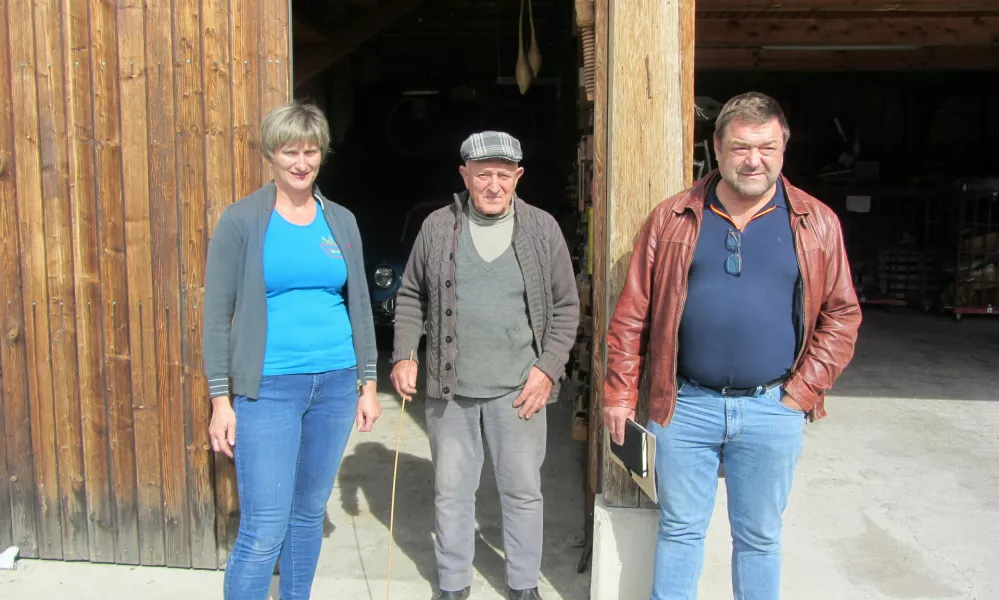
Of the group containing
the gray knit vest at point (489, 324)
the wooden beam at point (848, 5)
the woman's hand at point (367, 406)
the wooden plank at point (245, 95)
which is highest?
the wooden beam at point (848, 5)

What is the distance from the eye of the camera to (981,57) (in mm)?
8719

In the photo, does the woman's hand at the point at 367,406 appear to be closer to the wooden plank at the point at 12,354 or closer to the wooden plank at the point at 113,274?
the wooden plank at the point at 113,274

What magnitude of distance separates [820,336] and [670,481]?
25.2 inches

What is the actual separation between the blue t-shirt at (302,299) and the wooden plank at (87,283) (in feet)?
3.58

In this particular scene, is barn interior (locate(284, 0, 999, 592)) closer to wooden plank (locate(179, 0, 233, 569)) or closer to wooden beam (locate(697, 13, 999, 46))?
wooden beam (locate(697, 13, 999, 46))

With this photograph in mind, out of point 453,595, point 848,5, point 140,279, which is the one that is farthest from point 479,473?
point 848,5

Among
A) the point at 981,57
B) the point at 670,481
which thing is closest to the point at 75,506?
the point at 670,481

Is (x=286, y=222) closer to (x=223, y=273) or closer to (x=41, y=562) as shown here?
(x=223, y=273)

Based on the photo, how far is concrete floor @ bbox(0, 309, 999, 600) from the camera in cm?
323

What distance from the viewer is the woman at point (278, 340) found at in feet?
8.09

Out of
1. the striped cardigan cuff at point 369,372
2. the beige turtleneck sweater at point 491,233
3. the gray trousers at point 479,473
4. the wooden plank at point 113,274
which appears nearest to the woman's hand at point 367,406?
the striped cardigan cuff at point 369,372

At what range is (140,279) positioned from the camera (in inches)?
124

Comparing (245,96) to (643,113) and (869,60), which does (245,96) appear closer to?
(643,113)

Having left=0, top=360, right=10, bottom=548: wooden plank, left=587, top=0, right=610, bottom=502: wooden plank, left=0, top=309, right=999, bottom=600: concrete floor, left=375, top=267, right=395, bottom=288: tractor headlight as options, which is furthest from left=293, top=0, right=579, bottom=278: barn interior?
left=587, top=0, right=610, bottom=502: wooden plank
